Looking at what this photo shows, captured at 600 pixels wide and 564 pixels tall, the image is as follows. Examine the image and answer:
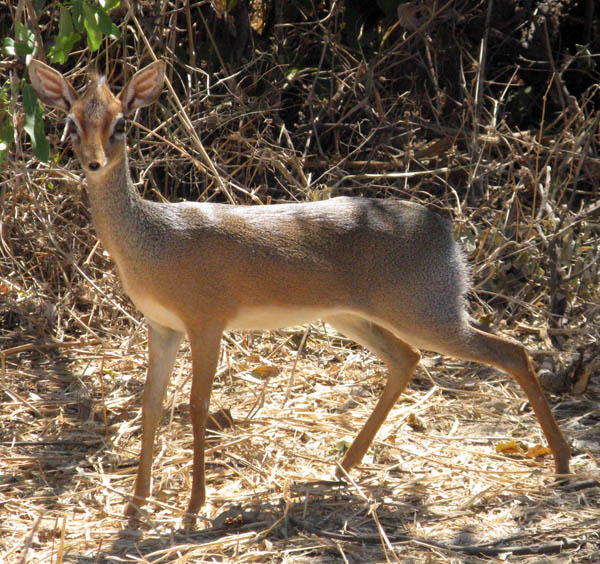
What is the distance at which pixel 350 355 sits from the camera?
6.00 metres

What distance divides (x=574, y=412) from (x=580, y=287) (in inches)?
41.5

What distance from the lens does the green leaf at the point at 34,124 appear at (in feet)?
13.9

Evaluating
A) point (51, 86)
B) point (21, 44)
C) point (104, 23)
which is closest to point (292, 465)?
point (51, 86)

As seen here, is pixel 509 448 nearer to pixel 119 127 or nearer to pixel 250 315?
pixel 250 315

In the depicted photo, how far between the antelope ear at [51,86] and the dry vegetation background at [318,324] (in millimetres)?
1109

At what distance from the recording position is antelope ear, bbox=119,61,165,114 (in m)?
4.24

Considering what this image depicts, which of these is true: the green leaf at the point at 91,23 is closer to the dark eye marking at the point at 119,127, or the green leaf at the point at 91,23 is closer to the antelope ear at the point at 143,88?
the antelope ear at the point at 143,88

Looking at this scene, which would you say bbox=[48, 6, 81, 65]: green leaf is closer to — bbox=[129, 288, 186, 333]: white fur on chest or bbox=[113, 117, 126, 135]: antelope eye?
bbox=[113, 117, 126, 135]: antelope eye

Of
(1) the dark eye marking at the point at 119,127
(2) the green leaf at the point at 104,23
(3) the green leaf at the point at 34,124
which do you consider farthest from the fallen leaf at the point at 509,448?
(2) the green leaf at the point at 104,23

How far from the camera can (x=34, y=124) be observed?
430 centimetres

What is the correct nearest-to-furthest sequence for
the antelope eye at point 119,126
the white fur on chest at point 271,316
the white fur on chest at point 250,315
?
the antelope eye at point 119,126
the white fur on chest at point 250,315
the white fur on chest at point 271,316

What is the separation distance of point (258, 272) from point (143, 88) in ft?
3.31

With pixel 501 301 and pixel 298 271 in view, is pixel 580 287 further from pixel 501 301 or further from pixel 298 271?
pixel 298 271

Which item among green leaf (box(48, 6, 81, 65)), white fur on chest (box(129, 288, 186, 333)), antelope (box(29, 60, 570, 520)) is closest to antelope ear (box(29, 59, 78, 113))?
antelope (box(29, 60, 570, 520))
